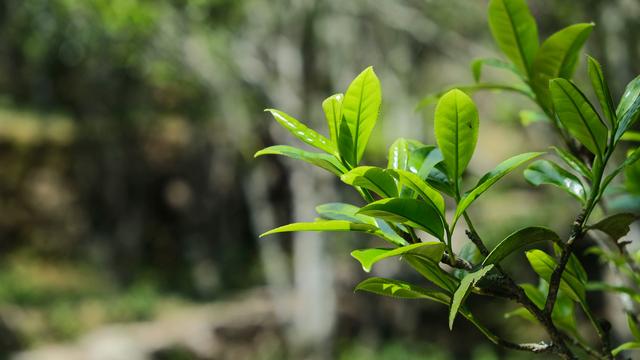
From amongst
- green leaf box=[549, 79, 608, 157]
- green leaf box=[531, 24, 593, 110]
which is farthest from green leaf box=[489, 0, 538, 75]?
green leaf box=[549, 79, 608, 157]

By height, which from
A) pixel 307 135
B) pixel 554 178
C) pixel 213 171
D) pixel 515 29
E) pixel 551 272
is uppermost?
pixel 213 171

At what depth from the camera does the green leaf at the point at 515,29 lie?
104 centimetres

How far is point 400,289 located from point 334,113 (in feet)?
0.79

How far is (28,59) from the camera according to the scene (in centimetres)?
1973

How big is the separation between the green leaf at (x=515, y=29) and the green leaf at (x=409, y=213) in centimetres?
38

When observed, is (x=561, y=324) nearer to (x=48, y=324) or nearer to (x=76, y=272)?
(x=48, y=324)

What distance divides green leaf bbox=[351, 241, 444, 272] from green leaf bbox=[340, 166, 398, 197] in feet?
0.24

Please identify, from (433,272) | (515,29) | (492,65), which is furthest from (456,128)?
(492,65)

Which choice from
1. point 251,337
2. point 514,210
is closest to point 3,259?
point 251,337

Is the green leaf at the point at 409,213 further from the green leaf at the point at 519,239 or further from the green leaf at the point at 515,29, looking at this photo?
the green leaf at the point at 515,29

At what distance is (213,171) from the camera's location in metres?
17.8

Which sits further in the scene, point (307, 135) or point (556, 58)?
point (556, 58)

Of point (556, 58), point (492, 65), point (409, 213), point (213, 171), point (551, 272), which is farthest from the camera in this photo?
point (213, 171)

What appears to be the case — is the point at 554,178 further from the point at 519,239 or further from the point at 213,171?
the point at 213,171
